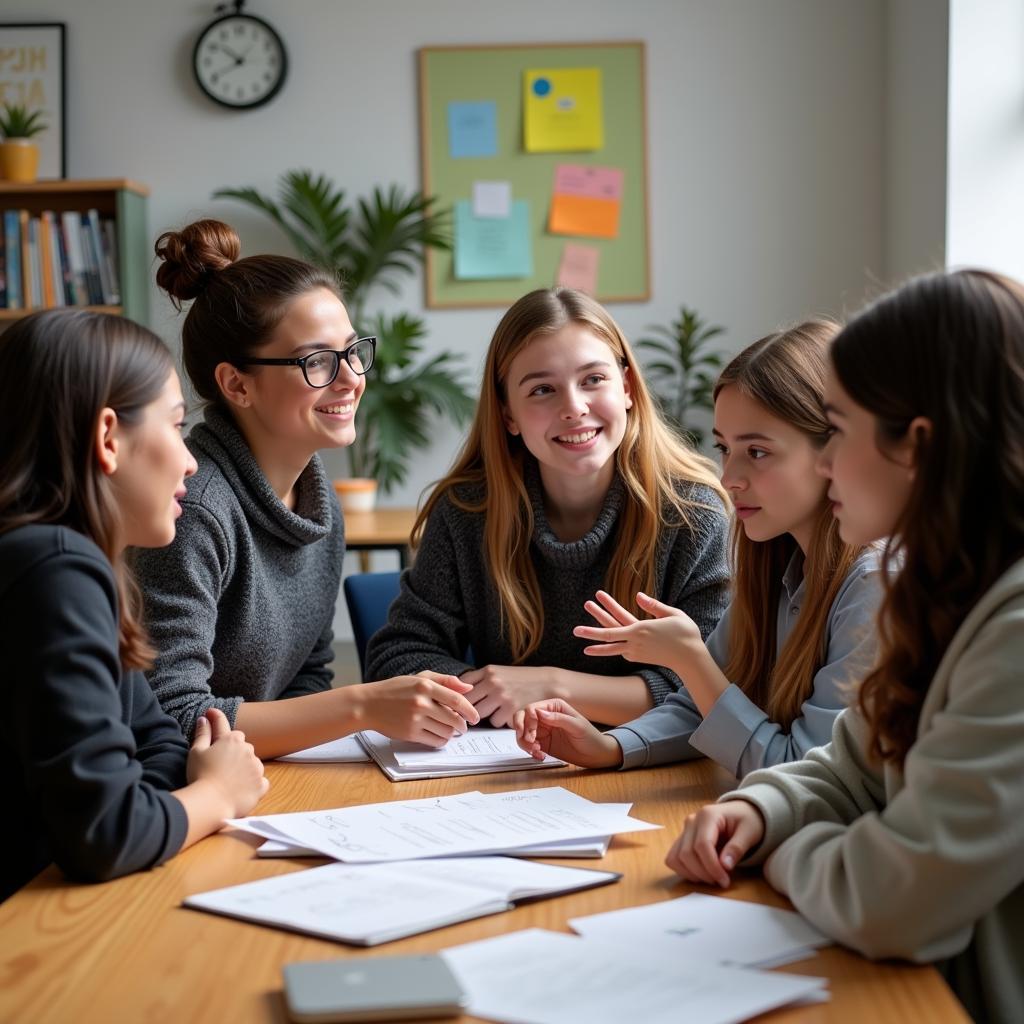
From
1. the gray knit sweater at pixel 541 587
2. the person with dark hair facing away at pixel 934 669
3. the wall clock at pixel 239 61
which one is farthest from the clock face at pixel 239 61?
the person with dark hair facing away at pixel 934 669

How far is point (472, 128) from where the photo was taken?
4.39 metres

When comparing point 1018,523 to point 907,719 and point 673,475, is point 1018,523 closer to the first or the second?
point 907,719

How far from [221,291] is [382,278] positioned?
2.63m

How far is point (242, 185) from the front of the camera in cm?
445

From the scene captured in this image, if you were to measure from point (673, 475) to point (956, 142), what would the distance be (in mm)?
2118

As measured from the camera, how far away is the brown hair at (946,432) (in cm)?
92

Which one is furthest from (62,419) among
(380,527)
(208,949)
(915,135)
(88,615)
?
(915,135)

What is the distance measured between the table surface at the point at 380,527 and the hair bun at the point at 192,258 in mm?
1034

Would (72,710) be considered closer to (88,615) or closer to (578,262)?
(88,615)

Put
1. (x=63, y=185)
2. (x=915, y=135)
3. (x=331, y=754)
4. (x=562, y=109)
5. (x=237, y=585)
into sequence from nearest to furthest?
(x=331, y=754) → (x=237, y=585) → (x=915, y=135) → (x=63, y=185) → (x=562, y=109)

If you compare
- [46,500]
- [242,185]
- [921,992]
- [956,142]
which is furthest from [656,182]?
[921,992]

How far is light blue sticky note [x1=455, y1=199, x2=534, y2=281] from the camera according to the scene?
4.43 metres

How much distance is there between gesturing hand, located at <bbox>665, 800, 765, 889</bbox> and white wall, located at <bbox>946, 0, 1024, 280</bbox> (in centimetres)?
280

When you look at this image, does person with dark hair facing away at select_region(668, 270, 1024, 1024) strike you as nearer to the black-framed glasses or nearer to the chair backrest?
the black-framed glasses
